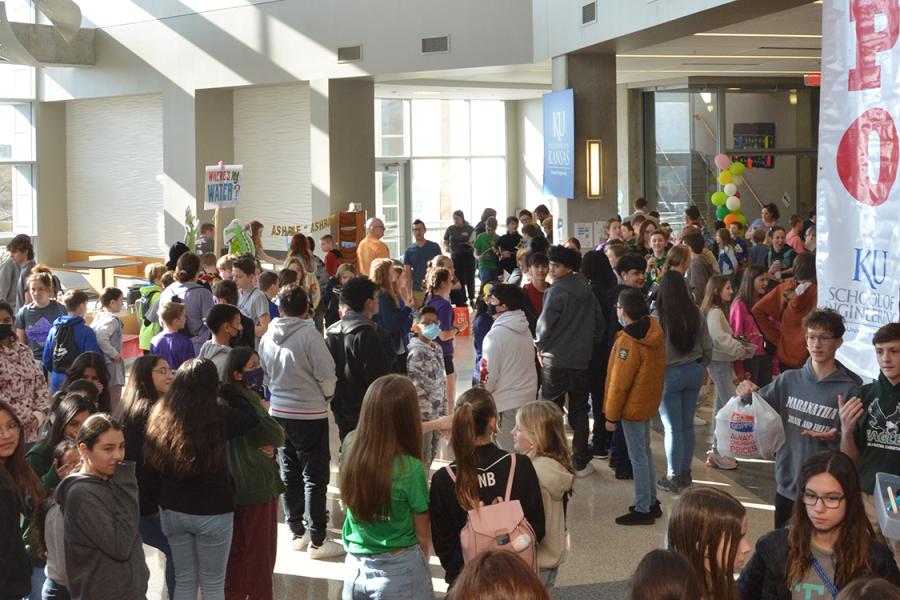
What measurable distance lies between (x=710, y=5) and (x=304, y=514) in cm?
569

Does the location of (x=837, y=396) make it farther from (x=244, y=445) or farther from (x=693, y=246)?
(x=693, y=246)

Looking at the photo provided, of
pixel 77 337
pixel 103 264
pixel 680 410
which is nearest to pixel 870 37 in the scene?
pixel 680 410

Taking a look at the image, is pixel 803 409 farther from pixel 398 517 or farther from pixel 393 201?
pixel 393 201

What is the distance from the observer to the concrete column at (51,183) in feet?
70.0

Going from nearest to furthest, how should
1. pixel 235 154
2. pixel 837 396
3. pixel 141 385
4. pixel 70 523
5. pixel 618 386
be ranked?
pixel 70 523 < pixel 837 396 < pixel 141 385 < pixel 618 386 < pixel 235 154

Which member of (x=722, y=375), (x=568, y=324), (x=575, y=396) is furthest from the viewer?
(x=722, y=375)

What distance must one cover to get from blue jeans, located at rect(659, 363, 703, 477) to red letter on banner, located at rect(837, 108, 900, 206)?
8.64 ft

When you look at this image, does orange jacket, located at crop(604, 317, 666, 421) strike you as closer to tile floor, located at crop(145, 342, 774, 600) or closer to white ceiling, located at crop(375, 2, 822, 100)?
tile floor, located at crop(145, 342, 774, 600)

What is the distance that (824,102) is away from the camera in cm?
493

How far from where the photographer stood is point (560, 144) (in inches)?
561

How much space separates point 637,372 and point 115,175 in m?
16.3

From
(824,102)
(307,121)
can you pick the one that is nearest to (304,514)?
(824,102)

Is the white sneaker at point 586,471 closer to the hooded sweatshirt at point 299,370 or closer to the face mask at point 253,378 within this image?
the hooded sweatshirt at point 299,370

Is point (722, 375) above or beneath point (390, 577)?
above
